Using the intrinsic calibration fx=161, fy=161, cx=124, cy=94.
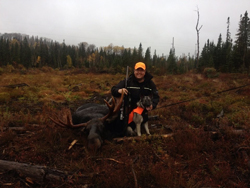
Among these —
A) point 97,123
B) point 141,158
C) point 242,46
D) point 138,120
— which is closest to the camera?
point 141,158

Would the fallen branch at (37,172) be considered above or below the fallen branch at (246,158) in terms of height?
below

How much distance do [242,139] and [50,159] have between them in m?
4.24

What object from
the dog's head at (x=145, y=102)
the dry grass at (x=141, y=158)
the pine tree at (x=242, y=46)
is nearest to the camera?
the dry grass at (x=141, y=158)

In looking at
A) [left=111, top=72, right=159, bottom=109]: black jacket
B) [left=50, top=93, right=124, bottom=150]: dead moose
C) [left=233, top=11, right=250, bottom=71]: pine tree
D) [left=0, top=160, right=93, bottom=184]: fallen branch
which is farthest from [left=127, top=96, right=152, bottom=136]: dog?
[left=233, top=11, right=250, bottom=71]: pine tree

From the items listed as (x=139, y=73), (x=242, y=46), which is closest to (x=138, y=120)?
(x=139, y=73)

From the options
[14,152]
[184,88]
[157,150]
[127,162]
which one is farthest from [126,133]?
[184,88]

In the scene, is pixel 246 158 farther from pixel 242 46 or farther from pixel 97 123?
pixel 242 46

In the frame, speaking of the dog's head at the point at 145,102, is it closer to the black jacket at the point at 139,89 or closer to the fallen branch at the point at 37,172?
the black jacket at the point at 139,89

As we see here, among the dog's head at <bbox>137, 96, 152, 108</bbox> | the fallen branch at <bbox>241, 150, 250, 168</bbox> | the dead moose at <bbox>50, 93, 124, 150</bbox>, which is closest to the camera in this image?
the fallen branch at <bbox>241, 150, 250, 168</bbox>

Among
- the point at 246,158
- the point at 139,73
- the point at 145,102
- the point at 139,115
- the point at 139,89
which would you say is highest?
the point at 139,73

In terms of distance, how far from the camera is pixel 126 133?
4.36 meters

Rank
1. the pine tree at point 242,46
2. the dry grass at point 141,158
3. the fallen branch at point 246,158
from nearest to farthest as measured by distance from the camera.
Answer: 1. the dry grass at point 141,158
2. the fallen branch at point 246,158
3. the pine tree at point 242,46

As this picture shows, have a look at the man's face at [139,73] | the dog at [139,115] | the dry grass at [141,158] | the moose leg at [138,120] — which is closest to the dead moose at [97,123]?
the dry grass at [141,158]

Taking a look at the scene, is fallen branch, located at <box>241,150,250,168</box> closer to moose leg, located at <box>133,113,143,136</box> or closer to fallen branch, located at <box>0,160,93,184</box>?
moose leg, located at <box>133,113,143,136</box>
